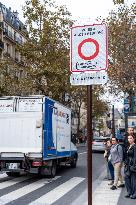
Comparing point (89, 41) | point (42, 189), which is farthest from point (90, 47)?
point (42, 189)

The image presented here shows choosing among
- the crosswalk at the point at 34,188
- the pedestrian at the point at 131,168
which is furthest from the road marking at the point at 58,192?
the pedestrian at the point at 131,168

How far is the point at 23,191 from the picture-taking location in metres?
13.4

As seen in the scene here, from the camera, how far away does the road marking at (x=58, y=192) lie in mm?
11472

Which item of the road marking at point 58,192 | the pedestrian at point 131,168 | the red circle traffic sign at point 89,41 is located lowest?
the road marking at point 58,192

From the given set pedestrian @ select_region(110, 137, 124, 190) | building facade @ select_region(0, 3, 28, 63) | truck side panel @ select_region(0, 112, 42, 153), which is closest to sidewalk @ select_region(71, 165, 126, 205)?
pedestrian @ select_region(110, 137, 124, 190)

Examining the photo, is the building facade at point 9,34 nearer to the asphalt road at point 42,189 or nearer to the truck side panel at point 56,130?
the truck side panel at point 56,130

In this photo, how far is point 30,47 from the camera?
45.2 meters

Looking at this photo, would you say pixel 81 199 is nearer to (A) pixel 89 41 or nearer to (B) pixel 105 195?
(B) pixel 105 195

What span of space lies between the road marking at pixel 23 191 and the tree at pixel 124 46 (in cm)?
1809

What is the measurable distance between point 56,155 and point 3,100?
121 inches

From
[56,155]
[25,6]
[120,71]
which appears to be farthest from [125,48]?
[56,155]

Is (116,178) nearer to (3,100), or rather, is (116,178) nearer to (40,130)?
(40,130)

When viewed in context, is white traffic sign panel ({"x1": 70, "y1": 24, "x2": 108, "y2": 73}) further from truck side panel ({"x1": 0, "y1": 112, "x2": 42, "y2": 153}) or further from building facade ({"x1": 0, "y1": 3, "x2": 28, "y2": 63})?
building facade ({"x1": 0, "y1": 3, "x2": 28, "y2": 63})

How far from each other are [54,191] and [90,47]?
817 centimetres
